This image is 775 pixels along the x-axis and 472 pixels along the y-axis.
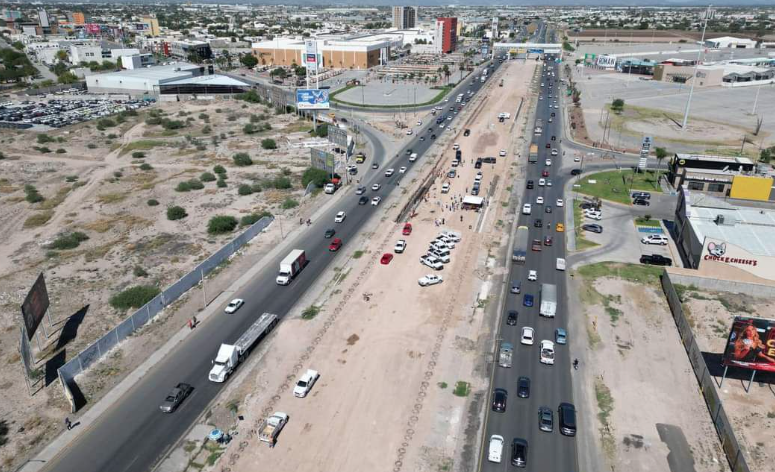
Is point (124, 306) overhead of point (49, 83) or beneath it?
beneath

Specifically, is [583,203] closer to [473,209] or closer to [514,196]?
[514,196]

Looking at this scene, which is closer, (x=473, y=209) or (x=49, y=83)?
(x=473, y=209)

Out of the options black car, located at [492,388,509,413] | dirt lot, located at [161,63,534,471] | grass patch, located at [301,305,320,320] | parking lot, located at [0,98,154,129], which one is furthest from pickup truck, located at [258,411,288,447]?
parking lot, located at [0,98,154,129]

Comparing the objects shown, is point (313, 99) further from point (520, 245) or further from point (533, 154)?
point (520, 245)

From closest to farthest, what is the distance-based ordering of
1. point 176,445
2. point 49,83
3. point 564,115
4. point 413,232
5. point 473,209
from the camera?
point 176,445, point 413,232, point 473,209, point 564,115, point 49,83

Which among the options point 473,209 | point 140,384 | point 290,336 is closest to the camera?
point 140,384

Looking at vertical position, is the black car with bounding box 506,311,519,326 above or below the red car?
below

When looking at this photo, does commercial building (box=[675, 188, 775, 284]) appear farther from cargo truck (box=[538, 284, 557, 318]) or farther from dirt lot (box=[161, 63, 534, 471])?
dirt lot (box=[161, 63, 534, 471])

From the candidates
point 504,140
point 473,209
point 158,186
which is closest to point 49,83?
point 158,186
